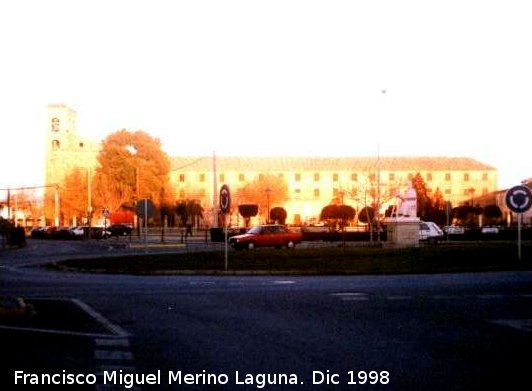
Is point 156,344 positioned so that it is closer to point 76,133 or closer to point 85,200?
point 85,200

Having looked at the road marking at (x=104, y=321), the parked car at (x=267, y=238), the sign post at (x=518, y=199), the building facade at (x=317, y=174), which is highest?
the building facade at (x=317, y=174)

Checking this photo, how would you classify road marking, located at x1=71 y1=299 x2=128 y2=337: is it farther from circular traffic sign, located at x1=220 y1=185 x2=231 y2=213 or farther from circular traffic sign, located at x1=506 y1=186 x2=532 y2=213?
circular traffic sign, located at x1=506 y1=186 x2=532 y2=213

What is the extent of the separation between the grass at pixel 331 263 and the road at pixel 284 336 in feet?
21.8

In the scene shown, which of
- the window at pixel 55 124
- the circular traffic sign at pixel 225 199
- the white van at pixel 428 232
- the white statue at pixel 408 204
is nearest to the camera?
the circular traffic sign at pixel 225 199

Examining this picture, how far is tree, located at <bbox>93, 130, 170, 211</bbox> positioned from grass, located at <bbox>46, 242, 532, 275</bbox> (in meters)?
52.3

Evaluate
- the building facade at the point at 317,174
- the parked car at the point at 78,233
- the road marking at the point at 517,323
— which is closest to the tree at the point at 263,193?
the building facade at the point at 317,174

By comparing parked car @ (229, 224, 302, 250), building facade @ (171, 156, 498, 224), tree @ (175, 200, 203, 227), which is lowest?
parked car @ (229, 224, 302, 250)

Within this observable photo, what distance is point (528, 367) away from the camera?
9.62 metres

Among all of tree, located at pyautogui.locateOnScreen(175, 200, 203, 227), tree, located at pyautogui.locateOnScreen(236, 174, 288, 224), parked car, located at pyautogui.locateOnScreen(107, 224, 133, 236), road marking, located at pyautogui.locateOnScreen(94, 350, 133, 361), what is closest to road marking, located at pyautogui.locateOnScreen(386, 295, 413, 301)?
road marking, located at pyautogui.locateOnScreen(94, 350, 133, 361)

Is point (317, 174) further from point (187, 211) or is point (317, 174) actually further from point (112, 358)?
point (112, 358)

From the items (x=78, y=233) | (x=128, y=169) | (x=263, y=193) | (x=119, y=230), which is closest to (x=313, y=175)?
(x=263, y=193)

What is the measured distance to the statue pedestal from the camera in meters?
45.4

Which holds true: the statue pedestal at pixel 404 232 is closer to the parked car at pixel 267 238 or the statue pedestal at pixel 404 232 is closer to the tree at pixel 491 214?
the parked car at pixel 267 238

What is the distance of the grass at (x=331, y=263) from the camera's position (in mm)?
28812
